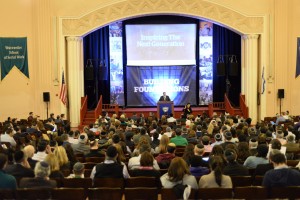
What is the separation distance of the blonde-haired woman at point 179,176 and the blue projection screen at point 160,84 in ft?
60.8

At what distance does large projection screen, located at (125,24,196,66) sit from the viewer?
2456 centimetres

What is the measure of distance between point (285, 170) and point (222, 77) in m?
19.4

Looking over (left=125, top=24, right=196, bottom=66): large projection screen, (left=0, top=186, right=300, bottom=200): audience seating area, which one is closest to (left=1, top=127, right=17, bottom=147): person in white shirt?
(left=0, top=186, right=300, bottom=200): audience seating area

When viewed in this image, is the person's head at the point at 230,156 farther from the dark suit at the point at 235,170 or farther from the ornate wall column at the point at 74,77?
the ornate wall column at the point at 74,77

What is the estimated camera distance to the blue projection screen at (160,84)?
25109mm

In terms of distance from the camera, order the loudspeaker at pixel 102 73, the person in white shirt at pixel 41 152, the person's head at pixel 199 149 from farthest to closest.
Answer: the loudspeaker at pixel 102 73, the person in white shirt at pixel 41 152, the person's head at pixel 199 149

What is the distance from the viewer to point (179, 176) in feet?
21.2

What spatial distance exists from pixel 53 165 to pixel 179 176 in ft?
6.82

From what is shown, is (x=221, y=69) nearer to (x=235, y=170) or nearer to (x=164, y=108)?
(x=164, y=108)

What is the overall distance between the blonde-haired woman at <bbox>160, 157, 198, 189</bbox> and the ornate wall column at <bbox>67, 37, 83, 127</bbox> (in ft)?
51.5

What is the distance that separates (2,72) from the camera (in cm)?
2139

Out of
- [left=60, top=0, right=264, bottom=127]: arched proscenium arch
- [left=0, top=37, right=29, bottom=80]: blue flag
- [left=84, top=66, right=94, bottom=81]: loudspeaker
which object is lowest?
[left=84, top=66, right=94, bottom=81]: loudspeaker

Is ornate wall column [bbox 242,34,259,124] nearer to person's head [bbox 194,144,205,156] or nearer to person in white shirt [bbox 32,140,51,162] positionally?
person's head [bbox 194,144,205,156]

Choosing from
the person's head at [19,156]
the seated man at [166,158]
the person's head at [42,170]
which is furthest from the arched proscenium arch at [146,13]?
the person's head at [42,170]
